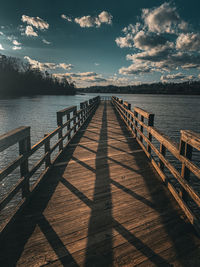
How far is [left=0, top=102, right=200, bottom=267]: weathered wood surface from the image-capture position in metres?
2.10

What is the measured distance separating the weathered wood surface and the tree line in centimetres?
8996

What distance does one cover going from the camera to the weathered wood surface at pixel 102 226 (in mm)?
2102

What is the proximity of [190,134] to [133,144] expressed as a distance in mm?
4426

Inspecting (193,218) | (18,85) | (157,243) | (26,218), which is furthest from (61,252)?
(18,85)

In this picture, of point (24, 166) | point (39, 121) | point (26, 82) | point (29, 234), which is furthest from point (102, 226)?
point (26, 82)

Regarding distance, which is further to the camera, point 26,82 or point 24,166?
point 26,82

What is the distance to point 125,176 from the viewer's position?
14.0 feet

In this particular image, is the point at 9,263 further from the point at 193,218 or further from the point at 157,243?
the point at 193,218

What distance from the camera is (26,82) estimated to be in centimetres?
9381

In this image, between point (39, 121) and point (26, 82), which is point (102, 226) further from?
point (26, 82)

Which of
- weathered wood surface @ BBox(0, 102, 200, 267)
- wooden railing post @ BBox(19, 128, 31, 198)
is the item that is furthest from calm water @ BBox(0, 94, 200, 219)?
weathered wood surface @ BBox(0, 102, 200, 267)

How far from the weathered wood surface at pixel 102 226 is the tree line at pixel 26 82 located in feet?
295

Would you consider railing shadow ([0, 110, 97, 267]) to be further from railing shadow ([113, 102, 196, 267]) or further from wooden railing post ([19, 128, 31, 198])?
railing shadow ([113, 102, 196, 267])

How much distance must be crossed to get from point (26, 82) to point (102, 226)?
341 feet
